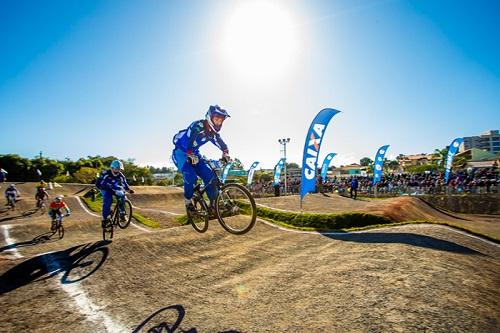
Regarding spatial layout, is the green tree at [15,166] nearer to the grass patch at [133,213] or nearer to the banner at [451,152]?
the grass patch at [133,213]

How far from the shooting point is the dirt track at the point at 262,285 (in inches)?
194

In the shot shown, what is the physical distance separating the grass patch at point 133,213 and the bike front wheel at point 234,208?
13046mm

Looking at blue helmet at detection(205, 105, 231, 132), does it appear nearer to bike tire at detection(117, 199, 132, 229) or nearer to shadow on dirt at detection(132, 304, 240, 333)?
shadow on dirt at detection(132, 304, 240, 333)

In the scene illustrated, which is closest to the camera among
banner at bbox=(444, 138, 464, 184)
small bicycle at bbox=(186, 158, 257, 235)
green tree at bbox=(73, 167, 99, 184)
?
small bicycle at bbox=(186, 158, 257, 235)

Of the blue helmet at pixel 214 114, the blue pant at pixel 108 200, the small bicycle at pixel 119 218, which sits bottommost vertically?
the small bicycle at pixel 119 218

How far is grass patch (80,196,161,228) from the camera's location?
62.4ft

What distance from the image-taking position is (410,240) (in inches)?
351

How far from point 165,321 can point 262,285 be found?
91.8 inches

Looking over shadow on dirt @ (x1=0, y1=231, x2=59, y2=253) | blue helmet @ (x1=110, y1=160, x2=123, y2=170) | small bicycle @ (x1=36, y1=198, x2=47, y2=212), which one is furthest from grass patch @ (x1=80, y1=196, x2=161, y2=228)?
blue helmet @ (x1=110, y1=160, x2=123, y2=170)

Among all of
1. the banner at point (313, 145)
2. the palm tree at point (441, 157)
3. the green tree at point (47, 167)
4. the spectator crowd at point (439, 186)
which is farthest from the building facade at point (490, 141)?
the green tree at point (47, 167)

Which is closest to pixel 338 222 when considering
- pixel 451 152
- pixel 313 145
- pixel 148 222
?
pixel 313 145

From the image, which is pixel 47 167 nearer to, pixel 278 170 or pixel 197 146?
pixel 278 170

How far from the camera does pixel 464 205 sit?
27453mm

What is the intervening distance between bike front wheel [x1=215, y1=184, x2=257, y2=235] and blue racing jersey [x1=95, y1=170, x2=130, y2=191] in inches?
256
